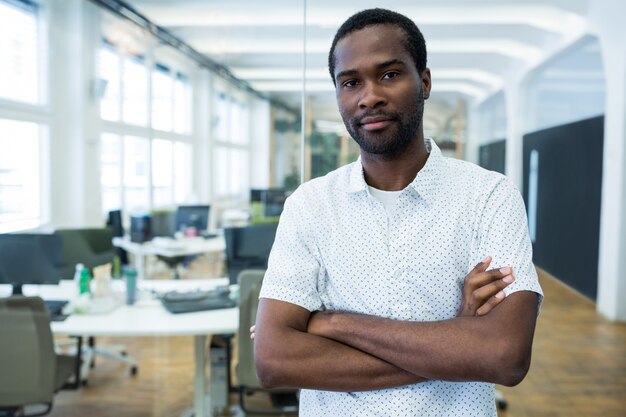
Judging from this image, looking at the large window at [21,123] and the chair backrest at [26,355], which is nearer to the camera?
the chair backrest at [26,355]

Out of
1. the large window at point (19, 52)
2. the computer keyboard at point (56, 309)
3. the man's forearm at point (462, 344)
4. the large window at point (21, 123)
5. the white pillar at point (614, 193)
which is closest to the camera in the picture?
the man's forearm at point (462, 344)

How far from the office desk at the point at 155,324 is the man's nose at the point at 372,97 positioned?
5.99 feet

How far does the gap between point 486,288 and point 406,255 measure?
0.18 m

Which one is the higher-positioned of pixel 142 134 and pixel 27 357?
pixel 142 134

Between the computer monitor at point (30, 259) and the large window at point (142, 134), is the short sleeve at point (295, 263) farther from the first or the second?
the large window at point (142, 134)

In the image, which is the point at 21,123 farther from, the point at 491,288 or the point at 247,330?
the point at 491,288

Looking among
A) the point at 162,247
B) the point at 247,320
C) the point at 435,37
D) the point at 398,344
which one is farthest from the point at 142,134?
the point at 398,344

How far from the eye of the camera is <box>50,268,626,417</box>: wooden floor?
10.5 ft

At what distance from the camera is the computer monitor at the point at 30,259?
3.13 m

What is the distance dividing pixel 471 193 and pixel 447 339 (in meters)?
0.33

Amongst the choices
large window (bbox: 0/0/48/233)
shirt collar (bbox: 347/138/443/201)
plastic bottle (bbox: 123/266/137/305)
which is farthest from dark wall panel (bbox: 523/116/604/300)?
large window (bbox: 0/0/48/233)

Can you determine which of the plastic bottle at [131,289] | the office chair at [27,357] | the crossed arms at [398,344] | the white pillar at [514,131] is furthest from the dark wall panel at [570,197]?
the office chair at [27,357]

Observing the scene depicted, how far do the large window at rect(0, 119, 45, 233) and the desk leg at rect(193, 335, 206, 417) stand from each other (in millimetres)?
1362

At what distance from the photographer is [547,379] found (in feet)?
11.3
